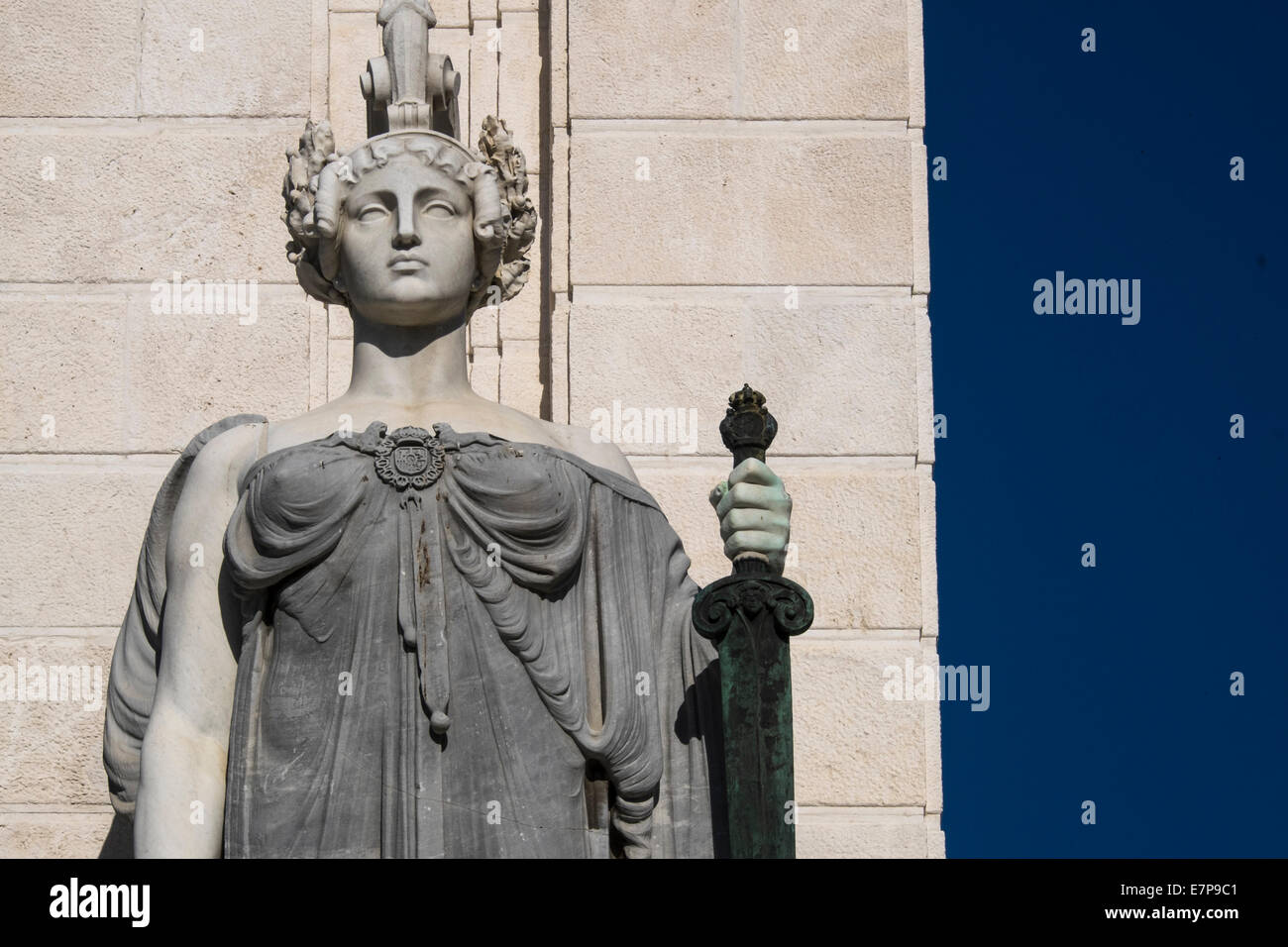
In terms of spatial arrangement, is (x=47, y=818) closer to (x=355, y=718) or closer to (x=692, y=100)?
(x=355, y=718)

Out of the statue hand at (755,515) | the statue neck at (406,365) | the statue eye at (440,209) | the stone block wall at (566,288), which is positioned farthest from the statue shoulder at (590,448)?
the stone block wall at (566,288)

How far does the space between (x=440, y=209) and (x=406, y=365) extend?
471 mm

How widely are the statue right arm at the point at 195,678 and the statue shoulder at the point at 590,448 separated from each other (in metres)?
0.91

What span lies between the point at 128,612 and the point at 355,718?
3.60ft

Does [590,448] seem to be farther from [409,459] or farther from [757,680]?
[757,680]

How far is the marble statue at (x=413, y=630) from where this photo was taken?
8.33m

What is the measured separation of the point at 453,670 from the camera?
8383 mm

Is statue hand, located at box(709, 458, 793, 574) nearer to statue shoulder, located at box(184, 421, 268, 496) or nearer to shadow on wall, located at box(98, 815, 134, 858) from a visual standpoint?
statue shoulder, located at box(184, 421, 268, 496)

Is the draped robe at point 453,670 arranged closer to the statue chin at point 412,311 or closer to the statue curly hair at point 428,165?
the statue chin at point 412,311

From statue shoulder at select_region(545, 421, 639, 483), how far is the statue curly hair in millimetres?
460

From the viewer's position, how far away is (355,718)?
27.4 feet

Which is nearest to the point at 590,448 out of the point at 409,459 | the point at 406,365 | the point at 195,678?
the point at 406,365

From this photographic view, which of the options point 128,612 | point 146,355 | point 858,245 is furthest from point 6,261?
point 858,245

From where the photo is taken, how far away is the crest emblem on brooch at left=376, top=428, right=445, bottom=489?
334 inches
